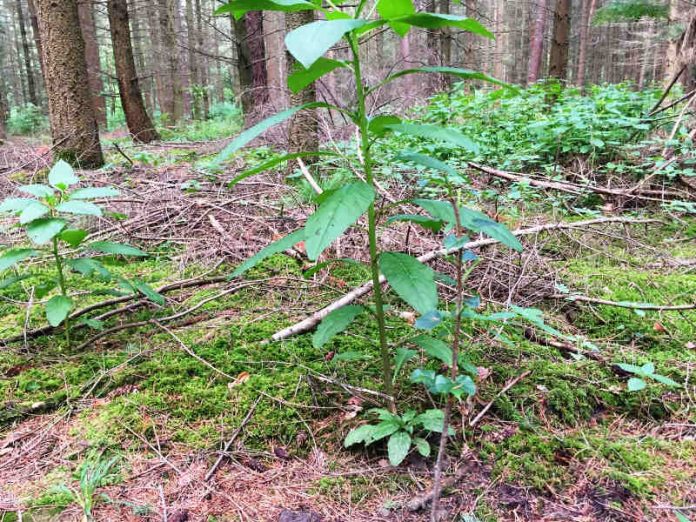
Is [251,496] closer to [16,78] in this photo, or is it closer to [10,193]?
[10,193]

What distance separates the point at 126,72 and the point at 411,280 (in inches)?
353

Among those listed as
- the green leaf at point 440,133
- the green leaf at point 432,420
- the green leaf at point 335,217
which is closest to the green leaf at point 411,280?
the green leaf at point 335,217

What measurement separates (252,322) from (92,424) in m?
0.79

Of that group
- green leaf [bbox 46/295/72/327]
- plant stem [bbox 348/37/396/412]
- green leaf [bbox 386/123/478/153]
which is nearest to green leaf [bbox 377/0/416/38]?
plant stem [bbox 348/37/396/412]

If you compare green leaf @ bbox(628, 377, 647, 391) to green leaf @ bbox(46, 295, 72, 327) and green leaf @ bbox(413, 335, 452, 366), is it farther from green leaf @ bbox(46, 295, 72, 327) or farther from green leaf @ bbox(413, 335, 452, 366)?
green leaf @ bbox(46, 295, 72, 327)

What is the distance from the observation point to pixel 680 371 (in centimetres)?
171

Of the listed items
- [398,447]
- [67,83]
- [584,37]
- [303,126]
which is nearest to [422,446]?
[398,447]

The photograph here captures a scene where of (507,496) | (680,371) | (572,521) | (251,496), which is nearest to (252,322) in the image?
(251,496)

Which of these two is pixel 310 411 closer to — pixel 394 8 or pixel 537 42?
pixel 394 8

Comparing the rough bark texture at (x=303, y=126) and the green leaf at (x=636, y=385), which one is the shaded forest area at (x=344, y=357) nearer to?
the green leaf at (x=636, y=385)

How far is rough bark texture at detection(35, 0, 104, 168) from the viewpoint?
14.9 feet

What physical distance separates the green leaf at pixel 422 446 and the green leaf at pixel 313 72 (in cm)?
115

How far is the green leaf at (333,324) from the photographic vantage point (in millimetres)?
1342

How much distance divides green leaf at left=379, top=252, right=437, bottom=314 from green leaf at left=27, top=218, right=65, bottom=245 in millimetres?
1236
